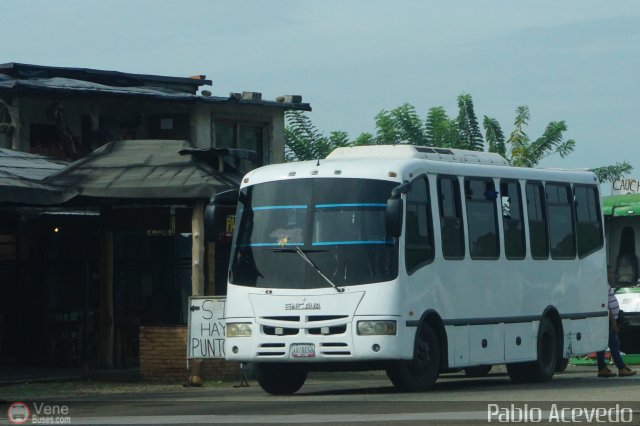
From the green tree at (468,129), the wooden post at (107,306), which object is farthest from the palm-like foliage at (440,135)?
the wooden post at (107,306)

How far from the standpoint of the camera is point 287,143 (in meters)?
58.5

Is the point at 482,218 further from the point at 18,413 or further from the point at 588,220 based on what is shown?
the point at 18,413

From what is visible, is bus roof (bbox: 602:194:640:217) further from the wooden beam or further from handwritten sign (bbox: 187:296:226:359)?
handwritten sign (bbox: 187:296:226:359)

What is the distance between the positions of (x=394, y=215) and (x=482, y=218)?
2.99 metres

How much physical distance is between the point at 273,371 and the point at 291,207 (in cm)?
230

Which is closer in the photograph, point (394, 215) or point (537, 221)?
point (394, 215)

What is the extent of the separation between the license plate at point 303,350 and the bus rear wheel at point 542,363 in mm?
4428

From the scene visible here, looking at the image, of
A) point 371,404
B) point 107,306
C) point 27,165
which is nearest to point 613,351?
point 371,404

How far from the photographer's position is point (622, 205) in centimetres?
3102

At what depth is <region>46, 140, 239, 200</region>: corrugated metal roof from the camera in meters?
23.6

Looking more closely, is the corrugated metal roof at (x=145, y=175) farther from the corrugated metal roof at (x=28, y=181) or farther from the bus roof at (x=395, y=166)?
the bus roof at (x=395, y=166)

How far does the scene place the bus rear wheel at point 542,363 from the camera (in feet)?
75.7

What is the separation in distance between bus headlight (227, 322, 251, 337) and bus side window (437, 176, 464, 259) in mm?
2812


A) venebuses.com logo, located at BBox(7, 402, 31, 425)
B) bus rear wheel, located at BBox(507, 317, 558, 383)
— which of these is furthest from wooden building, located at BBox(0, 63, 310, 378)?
bus rear wheel, located at BBox(507, 317, 558, 383)
